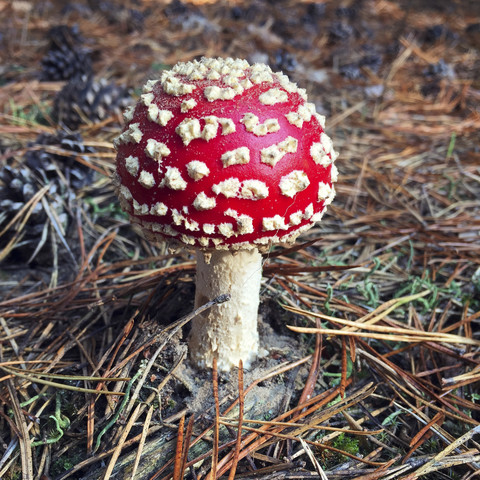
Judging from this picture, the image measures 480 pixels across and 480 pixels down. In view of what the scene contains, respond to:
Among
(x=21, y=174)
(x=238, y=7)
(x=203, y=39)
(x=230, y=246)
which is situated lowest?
(x=230, y=246)

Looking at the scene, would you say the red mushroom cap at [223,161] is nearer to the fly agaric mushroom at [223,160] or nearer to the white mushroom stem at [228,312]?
the fly agaric mushroom at [223,160]

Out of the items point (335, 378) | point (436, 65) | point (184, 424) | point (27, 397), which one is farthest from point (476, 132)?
point (27, 397)

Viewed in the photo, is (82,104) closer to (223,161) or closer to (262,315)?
(262,315)

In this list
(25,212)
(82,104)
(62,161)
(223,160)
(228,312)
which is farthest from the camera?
(82,104)

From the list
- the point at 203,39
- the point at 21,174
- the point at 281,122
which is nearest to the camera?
the point at 281,122

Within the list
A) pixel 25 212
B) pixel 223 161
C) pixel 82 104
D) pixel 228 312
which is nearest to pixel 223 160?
pixel 223 161

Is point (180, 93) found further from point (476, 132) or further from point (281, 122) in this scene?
point (476, 132)

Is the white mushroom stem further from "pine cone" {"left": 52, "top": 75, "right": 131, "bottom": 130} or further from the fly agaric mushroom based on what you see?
"pine cone" {"left": 52, "top": 75, "right": 131, "bottom": 130}
